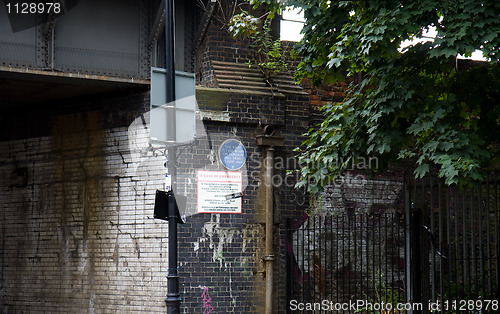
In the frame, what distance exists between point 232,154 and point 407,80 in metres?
4.11

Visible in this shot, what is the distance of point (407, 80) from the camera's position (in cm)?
974

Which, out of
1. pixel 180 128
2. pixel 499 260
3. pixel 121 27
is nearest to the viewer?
pixel 180 128

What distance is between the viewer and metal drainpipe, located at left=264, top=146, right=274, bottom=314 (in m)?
12.6

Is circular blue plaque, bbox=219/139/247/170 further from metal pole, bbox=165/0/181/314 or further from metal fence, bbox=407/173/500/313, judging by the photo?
metal fence, bbox=407/173/500/313

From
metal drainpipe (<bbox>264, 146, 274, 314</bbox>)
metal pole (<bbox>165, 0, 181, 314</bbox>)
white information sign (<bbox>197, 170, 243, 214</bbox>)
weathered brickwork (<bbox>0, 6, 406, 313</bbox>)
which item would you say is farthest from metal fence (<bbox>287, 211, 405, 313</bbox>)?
metal pole (<bbox>165, 0, 181, 314</bbox>)

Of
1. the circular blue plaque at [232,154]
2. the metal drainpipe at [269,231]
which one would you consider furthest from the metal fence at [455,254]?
the circular blue plaque at [232,154]

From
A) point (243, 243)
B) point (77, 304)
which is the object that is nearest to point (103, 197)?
point (77, 304)

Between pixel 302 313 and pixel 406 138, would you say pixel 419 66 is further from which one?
pixel 302 313

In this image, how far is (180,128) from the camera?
10773 mm

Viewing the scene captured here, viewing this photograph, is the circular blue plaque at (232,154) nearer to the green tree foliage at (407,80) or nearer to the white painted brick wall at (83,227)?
the white painted brick wall at (83,227)

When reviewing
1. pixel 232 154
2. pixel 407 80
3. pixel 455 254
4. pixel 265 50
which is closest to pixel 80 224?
pixel 232 154

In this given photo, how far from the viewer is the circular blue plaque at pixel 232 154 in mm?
12719

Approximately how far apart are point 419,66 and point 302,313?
5.34m

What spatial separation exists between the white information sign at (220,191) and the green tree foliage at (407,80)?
2.18m
